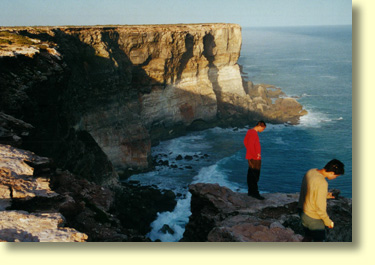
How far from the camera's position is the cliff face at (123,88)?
11570mm

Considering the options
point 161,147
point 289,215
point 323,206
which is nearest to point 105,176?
point 161,147

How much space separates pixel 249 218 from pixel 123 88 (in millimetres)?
19893

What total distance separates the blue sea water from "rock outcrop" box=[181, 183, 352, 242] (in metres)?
6.39

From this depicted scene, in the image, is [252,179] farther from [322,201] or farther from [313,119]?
[313,119]

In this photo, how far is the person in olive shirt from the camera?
5273mm

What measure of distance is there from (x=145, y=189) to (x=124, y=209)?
3.66 metres

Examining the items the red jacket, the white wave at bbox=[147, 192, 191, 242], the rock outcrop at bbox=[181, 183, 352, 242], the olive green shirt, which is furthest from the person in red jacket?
the white wave at bbox=[147, 192, 191, 242]

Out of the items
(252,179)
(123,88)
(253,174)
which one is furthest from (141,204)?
(253,174)

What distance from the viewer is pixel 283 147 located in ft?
86.2

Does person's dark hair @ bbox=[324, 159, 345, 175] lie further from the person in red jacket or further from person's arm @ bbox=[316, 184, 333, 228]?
the person in red jacket

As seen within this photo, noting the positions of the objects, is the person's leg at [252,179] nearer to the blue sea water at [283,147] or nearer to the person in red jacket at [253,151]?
the person in red jacket at [253,151]

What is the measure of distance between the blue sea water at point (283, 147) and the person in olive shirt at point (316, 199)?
342 inches

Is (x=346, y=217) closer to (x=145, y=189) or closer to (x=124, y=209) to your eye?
(x=124, y=209)

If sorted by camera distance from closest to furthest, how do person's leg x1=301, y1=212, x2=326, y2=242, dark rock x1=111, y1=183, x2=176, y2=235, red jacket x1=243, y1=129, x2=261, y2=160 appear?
person's leg x1=301, y1=212, x2=326, y2=242 → red jacket x1=243, y1=129, x2=261, y2=160 → dark rock x1=111, y1=183, x2=176, y2=235
